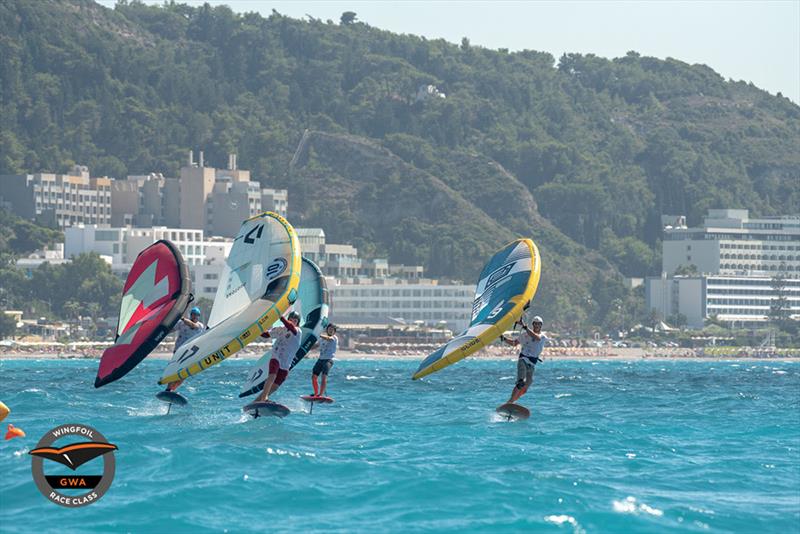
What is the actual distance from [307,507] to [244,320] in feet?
38.1

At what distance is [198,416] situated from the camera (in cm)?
3906

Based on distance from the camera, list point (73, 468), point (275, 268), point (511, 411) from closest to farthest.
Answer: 1. point (73, 468)
2. point (275, 268)
3. point (511, 411)

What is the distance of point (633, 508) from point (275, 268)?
14164 mm

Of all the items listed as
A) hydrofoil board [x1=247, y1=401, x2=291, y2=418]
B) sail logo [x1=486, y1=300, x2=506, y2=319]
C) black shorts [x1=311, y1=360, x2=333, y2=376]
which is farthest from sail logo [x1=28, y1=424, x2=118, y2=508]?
sail logo [x1=486, y1=300, x2=506, y2=319]

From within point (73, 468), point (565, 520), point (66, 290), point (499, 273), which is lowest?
point (565, 520)

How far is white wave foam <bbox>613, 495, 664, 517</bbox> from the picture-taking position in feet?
84.6

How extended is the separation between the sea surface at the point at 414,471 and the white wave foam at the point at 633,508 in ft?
0.10

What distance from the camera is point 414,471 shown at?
28.9m

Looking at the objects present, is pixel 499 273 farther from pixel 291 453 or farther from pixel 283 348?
pixel 291 453

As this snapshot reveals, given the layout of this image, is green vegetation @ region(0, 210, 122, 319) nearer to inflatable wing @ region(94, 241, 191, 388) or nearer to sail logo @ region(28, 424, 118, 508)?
inflatable wing @ region(94, 241, 191, 388)

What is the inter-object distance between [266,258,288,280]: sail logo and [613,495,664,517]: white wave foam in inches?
527

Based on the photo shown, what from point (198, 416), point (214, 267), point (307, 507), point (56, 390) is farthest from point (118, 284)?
point (307, 507)

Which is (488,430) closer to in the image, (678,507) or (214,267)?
(678,507)

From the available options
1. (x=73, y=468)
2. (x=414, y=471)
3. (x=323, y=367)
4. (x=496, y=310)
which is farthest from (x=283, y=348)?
(x=73, y=468)
